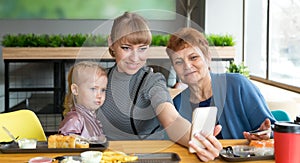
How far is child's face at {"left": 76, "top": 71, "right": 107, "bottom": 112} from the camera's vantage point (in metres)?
1.56

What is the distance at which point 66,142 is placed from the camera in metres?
1.68

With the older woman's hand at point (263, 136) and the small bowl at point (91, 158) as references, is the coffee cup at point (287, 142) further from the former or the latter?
the small bowl at point (91, 158)

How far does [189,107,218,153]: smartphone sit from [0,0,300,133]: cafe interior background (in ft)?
4.92

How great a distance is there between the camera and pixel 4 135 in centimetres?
219

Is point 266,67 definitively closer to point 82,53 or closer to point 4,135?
point 4,135

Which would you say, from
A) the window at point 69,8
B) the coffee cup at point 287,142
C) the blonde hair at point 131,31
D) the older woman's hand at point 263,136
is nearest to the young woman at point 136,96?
the blonde hair at point 131,31

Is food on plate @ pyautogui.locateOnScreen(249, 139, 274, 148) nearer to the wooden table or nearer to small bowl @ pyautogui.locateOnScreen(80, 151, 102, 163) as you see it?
the wooden table

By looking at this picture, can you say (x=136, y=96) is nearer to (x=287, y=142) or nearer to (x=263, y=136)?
(x=287, y=142)

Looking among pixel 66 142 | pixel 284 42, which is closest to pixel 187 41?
pixel 66 142

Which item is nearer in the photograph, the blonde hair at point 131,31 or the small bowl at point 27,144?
the blonde hair at point 131,31

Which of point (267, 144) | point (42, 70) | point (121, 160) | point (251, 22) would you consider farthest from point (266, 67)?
point (121, 160)

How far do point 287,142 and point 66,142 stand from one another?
2.66 ft

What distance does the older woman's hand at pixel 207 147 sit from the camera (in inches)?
59.7

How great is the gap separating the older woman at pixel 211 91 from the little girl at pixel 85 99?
0.28 metres
